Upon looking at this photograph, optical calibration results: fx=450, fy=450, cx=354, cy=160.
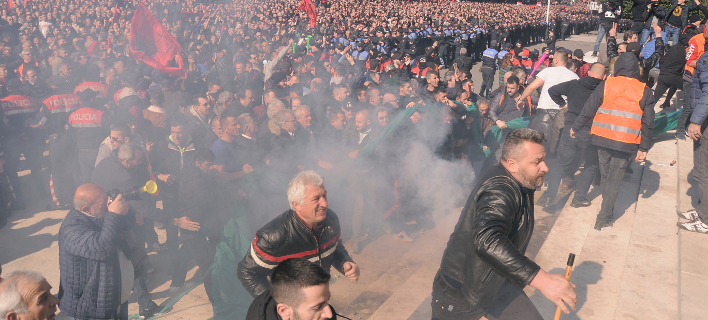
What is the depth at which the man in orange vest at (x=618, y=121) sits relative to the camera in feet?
14.1

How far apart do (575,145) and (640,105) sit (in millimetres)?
991

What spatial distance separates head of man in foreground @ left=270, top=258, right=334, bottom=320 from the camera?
1.76 m

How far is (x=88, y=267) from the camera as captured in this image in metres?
2.91

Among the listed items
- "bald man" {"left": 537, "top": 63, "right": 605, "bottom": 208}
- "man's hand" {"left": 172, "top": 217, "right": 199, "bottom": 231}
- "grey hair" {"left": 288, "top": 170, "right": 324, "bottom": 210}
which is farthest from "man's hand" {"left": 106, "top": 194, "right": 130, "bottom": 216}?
"bald man" {"left": 537, "top": 63, "right": 605, "bottom": 208}

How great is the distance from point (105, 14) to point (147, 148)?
13603 millimetres

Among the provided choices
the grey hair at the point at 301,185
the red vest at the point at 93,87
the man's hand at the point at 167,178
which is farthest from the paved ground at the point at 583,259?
the red vest at the point at 93,87

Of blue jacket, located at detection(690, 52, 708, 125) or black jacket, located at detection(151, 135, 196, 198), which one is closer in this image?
blue jacket, located at detection(690, 52, 708, 125)

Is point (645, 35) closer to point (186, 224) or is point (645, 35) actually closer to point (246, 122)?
point (246, 122)

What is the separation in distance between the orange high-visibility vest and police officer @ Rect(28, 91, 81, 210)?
21.4ft

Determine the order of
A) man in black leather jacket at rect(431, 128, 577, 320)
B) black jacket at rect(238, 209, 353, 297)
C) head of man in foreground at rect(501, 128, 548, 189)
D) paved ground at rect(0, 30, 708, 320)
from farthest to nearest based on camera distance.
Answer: paved ground at rect(0, 30, 708, 320) → black jacket at rect(238, 209, 353, 297) → head of man in foreground at rect(501, 128, 548, 189) → man in black leather jacket at rect(431, 128, 577, 320)

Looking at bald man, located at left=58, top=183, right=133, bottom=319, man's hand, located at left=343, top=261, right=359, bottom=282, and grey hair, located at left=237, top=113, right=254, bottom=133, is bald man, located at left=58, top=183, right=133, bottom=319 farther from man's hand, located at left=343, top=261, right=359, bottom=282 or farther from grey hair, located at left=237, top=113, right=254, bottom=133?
grey hair, located at left=237, top=113, right=254, bottom=133

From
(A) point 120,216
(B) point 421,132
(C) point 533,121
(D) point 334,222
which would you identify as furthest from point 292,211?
(C) point 533,121

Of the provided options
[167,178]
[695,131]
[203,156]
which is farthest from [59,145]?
[695,131]

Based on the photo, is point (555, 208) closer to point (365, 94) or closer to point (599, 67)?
point (599, 67)
